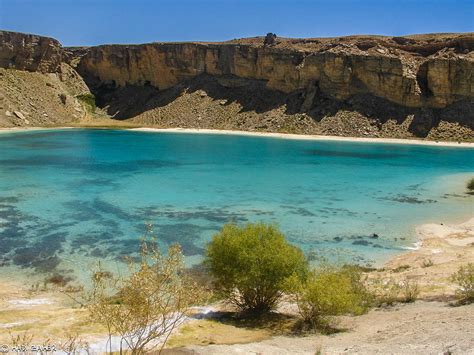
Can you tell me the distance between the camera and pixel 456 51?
83.0 meters

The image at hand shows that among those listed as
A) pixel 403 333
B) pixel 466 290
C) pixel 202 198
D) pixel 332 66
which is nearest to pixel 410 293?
pixel 466 290

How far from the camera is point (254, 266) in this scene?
40.3 feet

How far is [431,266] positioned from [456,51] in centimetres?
7721

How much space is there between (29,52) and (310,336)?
327 feet

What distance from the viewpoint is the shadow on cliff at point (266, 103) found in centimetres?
8012

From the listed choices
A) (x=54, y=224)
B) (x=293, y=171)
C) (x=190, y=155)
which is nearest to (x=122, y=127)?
(x=190, y=155)

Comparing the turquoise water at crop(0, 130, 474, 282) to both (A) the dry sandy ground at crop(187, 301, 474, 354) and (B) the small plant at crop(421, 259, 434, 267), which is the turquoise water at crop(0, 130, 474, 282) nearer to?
(B) the small plant at crop(421, 259, 434, 267)

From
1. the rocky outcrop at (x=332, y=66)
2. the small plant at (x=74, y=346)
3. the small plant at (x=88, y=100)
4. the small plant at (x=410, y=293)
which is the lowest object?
the small plant at (x=410, y=293)

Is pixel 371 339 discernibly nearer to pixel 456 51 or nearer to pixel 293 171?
pixel 293 171

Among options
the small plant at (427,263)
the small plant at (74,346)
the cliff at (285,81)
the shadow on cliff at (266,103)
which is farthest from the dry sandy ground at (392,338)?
the shadow on cliff at (266,103)

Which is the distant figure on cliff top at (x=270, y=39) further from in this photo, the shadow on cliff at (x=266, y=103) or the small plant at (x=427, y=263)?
the small plant at (x=427, y=263)

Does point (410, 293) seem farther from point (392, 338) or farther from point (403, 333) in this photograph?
point (392, 338)

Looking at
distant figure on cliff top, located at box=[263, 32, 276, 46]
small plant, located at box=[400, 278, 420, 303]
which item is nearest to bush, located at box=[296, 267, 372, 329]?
small plant, located at box=[400, 278, 420, 303]

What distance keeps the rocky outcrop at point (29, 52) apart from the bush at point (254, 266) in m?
93.4
